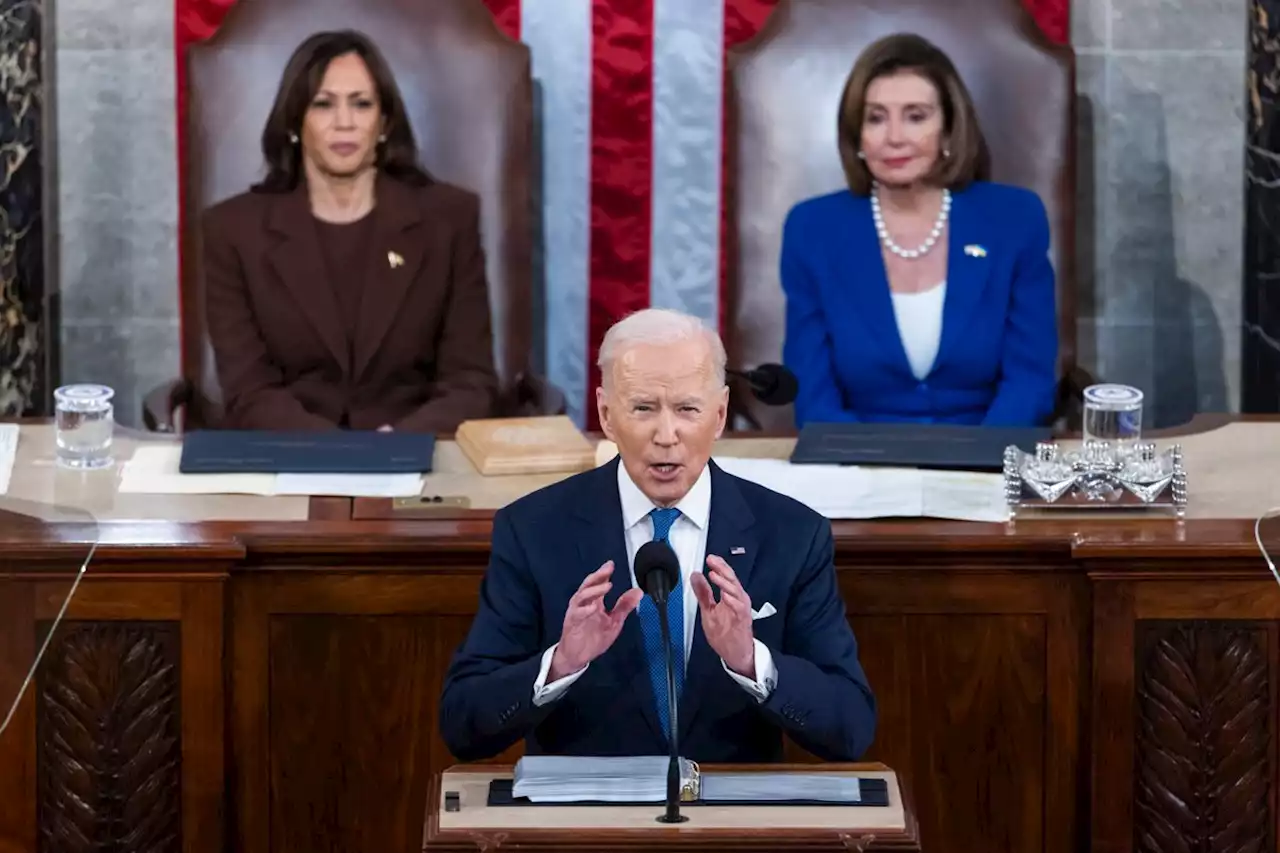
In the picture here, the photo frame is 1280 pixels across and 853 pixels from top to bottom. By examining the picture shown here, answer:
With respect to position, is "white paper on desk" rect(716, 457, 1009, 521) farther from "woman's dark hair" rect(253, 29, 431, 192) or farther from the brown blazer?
"woman's dark hair" rect(253, 29, 431, 192)

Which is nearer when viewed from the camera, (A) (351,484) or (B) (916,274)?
(A) (351,484)

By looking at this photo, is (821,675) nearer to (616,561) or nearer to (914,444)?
(616,561)

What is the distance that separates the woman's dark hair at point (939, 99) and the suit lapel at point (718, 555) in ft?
6.30

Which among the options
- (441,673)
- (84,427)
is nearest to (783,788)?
(441,673)

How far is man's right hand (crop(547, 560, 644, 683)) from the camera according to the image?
2.64 m

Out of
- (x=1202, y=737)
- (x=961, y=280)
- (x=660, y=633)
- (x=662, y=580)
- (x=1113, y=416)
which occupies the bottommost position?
(x=1202, y=737)

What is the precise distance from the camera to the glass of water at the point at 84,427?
3859 mm

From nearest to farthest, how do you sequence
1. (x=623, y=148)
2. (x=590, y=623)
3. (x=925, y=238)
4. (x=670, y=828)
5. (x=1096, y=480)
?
(x=670, y=828), (x=590, y=623), (x=1096, y=480), (x=925, y=238), (x=623, y=148)

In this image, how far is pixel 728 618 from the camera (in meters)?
2.69

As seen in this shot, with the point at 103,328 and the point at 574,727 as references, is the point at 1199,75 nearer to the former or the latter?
the point at 103,328

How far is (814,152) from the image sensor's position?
16.4 ft

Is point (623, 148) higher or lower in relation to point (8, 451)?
higher

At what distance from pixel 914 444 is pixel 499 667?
128cm

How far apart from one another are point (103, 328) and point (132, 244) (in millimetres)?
208
